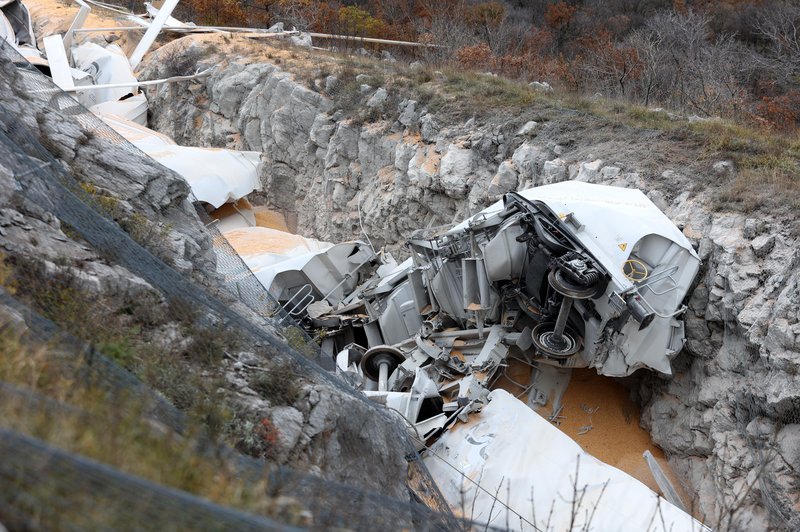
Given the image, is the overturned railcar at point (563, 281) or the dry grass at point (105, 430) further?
the overturned railcar at point (563, 281)

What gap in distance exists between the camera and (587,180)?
459 inches

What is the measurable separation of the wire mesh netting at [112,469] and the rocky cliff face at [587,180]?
221cm

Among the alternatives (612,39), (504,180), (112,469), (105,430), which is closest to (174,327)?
(105,430)

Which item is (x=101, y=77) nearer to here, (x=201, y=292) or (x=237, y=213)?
(x=237, y=213)

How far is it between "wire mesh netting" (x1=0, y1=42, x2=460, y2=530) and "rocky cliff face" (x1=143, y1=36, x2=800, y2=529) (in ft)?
7.26

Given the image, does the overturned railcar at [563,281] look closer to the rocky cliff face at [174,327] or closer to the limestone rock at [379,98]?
the rocky cliff face at [174,327]

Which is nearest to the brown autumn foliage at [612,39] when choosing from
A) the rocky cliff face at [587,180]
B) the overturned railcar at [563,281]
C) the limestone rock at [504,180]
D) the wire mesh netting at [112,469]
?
the rocky cliff face at [587,180]

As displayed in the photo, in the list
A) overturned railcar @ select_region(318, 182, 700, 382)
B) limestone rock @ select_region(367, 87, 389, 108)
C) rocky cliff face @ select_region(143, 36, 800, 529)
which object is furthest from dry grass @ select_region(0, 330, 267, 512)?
limestone rock @ select_region(367, 87, 389, 108)

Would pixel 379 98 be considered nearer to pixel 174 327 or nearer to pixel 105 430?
pixel 174 327

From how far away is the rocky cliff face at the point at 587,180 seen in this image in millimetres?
7609

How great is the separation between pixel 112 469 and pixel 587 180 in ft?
33.5

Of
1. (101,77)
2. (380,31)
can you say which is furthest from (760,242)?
(380,31)

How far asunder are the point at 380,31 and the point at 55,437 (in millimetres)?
27254

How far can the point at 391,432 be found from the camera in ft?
19.9
